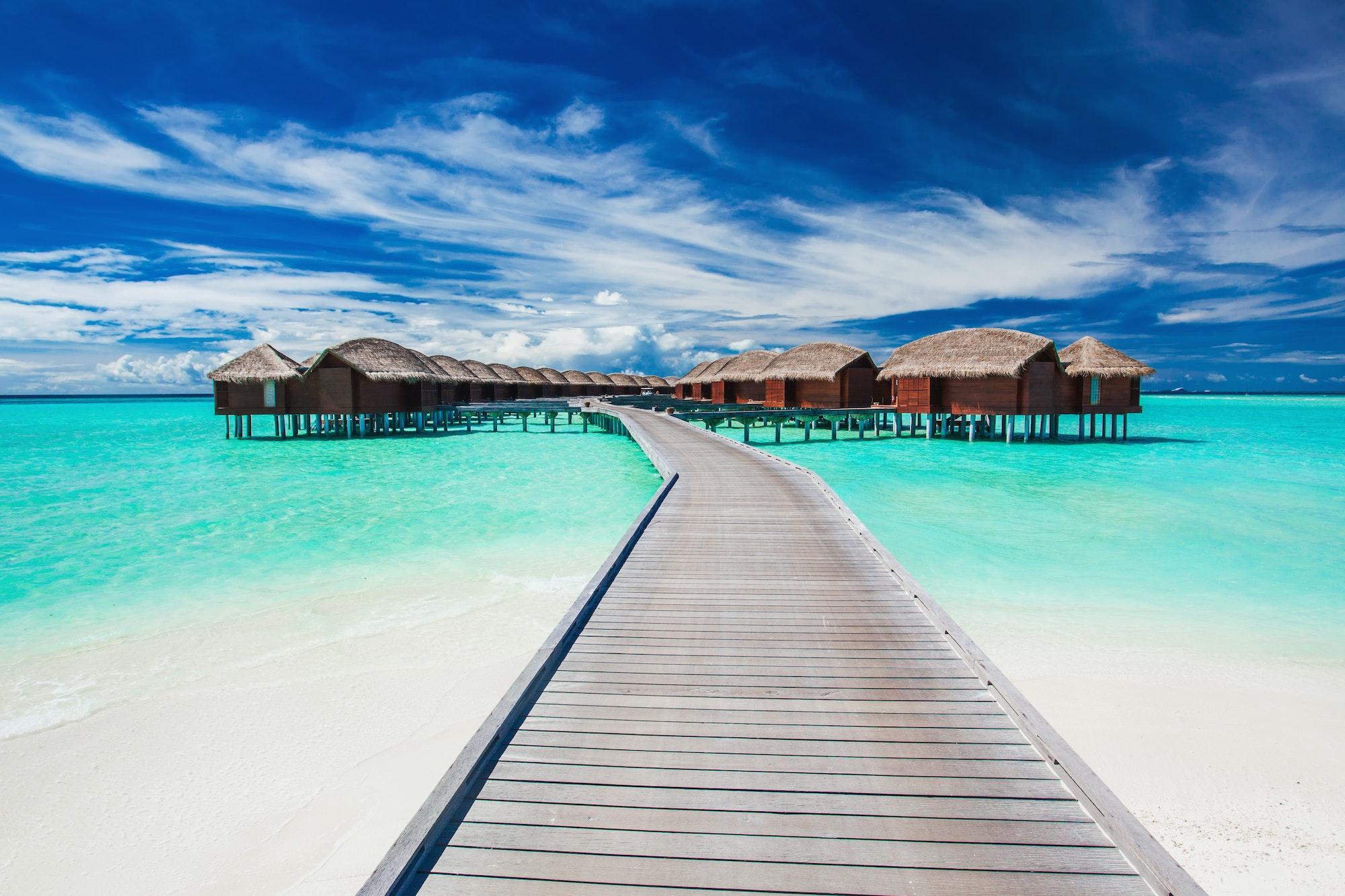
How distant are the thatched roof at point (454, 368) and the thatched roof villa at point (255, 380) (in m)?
9.45

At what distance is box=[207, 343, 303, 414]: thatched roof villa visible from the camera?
2583cm

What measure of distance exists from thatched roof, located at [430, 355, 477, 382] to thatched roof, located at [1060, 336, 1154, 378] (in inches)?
1104

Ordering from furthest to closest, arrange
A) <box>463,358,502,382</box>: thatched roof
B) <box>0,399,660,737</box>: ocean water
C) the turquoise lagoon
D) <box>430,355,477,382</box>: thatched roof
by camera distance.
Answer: <box>463,358,502,382</box>: thatched roof, <box>430,355,477,382</box>: thatched roof, the turquoise lagoon, <box>0,399,660,737</box>: ocean water

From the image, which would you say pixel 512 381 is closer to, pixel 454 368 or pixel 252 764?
pixel 454 368

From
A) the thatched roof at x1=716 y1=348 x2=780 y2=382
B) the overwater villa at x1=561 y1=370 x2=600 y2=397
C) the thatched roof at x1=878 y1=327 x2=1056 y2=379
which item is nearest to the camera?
the thatched roof at x1=878 y1=327 x2=1056 y2=379

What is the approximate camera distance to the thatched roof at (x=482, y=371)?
44.0m

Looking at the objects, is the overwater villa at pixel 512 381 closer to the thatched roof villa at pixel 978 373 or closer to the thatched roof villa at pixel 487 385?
the thatched roof villa at pixel 487 385

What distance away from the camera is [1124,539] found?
10453mm

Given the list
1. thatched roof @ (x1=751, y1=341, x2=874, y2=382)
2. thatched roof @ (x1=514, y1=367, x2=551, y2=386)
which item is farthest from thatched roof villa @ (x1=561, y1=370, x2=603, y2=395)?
thatched roof @ (x1=751, y1=341, x2=874, y2=382)

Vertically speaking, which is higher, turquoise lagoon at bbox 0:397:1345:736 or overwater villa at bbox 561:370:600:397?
overwater villa at bbox 561:370:600:397

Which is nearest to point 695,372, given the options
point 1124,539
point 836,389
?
point 836,389

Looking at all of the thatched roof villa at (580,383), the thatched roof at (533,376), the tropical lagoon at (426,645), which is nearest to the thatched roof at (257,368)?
the tropical lagoon at (426,645)

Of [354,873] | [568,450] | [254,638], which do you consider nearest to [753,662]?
[354,873]

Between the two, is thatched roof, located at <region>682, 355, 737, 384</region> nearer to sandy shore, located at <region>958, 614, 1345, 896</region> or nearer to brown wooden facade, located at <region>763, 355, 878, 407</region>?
brown wooden facade, located at <region>763, 355, 878, 407</region>
